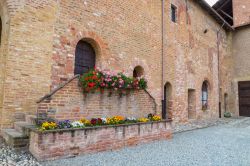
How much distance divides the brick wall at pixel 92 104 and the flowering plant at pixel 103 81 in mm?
213

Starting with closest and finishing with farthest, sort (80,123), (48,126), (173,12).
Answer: (48,126)
(80,123)
(173,12)

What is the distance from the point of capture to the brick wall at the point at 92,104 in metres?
4.95

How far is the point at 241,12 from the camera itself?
53.5ft

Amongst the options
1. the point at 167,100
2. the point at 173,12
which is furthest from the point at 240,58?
the point at 167,100

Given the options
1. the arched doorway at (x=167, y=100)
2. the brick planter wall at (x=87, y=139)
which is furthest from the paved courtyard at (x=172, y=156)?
the arched doorway at (x=167, y=100)

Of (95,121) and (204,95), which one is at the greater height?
(204,95)

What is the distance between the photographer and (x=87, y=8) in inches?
271

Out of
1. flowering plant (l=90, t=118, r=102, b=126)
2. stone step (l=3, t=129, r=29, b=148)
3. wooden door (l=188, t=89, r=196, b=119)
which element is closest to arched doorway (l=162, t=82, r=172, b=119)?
wooden door (l=188, t=89, r=196, b=119)

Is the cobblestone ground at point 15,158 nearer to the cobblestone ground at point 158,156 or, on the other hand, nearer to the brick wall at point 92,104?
the cobblestone ground at point 158,156

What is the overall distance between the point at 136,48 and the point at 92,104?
12.5 feet

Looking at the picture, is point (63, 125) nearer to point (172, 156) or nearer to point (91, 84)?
point (91, 84)

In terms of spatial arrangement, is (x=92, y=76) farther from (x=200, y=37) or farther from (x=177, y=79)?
(x=200, y=37)

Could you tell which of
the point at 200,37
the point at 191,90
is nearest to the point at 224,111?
the point at 191,90

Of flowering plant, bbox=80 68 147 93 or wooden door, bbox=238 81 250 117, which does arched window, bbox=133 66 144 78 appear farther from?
wooden door, bbox=238 81 250 117
